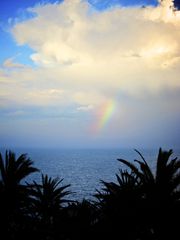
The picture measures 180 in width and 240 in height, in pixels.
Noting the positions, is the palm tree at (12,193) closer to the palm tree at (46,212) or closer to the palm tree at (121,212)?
the palm tree at (46,212)

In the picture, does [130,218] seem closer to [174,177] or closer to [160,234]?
[160,234]

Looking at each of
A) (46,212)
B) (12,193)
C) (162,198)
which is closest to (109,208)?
(162,198)

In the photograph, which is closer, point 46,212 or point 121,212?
point 121,212

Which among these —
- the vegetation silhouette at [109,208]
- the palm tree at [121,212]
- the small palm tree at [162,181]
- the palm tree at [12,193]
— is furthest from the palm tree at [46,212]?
the small palm tree at [162,181]

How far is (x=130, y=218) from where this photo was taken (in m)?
16.4

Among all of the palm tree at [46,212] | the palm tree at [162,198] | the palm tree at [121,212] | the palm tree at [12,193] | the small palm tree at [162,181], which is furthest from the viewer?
the palm tree at [46,212]

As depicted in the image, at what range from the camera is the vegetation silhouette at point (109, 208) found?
49.3ft

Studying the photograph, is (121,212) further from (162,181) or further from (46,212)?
(46,212)

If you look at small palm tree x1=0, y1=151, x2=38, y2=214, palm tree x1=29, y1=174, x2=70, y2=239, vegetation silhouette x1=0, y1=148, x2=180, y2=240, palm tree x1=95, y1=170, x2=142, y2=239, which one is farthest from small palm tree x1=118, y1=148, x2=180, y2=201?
palm tree x1=29, y1=174, x2=70, y2=239

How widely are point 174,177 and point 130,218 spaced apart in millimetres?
3462

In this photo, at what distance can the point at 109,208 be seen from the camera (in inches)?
695

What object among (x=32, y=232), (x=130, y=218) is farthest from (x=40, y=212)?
(x=130, y=218)

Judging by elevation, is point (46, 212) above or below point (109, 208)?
below

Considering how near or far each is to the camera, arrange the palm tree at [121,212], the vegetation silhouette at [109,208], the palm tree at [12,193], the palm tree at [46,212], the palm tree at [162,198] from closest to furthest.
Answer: the palm tree at [162,198]
the vegetation silhouette at [109,208]
the palm tree at [121,212]
the palm tree at [12,193]
the palm tree at [46,212]
